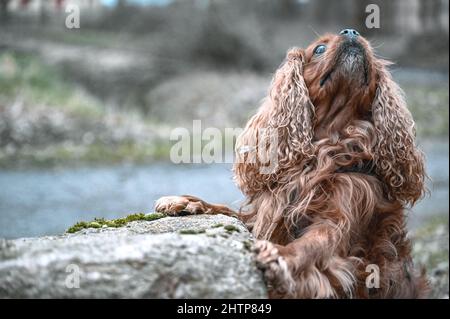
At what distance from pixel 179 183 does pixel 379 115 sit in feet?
26.6

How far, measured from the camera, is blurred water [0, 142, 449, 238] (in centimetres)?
1106

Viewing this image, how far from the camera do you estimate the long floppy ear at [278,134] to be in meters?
5.36

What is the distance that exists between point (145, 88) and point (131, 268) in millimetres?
14771

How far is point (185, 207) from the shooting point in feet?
18.1

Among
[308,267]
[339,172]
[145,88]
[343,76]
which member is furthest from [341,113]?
[145,88]

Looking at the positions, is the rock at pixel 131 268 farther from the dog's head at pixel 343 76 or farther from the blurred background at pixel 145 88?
the blurred background at pixel 145 88

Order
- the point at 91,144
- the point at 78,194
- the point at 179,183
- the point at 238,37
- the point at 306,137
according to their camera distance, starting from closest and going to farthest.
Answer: the point at 306,137, the point at 78,194, the point at 179,183, the point at 91,144, the point at 238,37

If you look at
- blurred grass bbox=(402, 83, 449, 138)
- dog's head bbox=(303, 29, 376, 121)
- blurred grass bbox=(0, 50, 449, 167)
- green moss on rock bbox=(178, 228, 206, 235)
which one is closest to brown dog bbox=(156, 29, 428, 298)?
dog's head bbox=(303, 29, 376, 121)

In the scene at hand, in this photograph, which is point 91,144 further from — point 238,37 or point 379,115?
point 379,115

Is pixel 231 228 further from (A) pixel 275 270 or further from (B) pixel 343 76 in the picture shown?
(B) pixel 343 76

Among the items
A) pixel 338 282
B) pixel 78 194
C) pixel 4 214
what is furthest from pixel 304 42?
pixel 338 282

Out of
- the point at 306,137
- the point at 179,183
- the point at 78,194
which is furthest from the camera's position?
the point at 179,183

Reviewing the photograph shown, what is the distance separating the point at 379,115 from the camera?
18.2 feet
